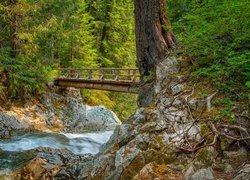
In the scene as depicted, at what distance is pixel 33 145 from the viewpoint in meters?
11.8

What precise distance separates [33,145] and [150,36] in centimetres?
704

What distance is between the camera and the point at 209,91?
210 inches

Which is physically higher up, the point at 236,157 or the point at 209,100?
the point at 209,100

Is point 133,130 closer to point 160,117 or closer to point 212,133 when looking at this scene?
point 160,117

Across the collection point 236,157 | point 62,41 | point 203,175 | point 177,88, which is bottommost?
point 203,175

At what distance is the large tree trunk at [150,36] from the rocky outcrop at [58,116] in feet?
28.1

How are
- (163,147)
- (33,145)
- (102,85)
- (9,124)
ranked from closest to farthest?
(163,147) < (33,145) < (9,124) < (102,85)

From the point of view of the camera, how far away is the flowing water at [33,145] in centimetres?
922

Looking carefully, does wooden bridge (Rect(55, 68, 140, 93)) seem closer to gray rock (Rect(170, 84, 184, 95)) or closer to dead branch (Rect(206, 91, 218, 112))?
gray rock (Rect(170, 84, 184, 95))

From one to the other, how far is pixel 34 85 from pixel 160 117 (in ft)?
41.0

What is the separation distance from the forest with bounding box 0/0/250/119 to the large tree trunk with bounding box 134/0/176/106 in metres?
0.41

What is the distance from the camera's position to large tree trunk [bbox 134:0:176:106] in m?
7.59

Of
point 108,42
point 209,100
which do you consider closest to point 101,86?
point 108,42

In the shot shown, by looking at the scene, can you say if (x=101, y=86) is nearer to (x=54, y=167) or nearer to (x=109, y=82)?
(x=109, y=82)
